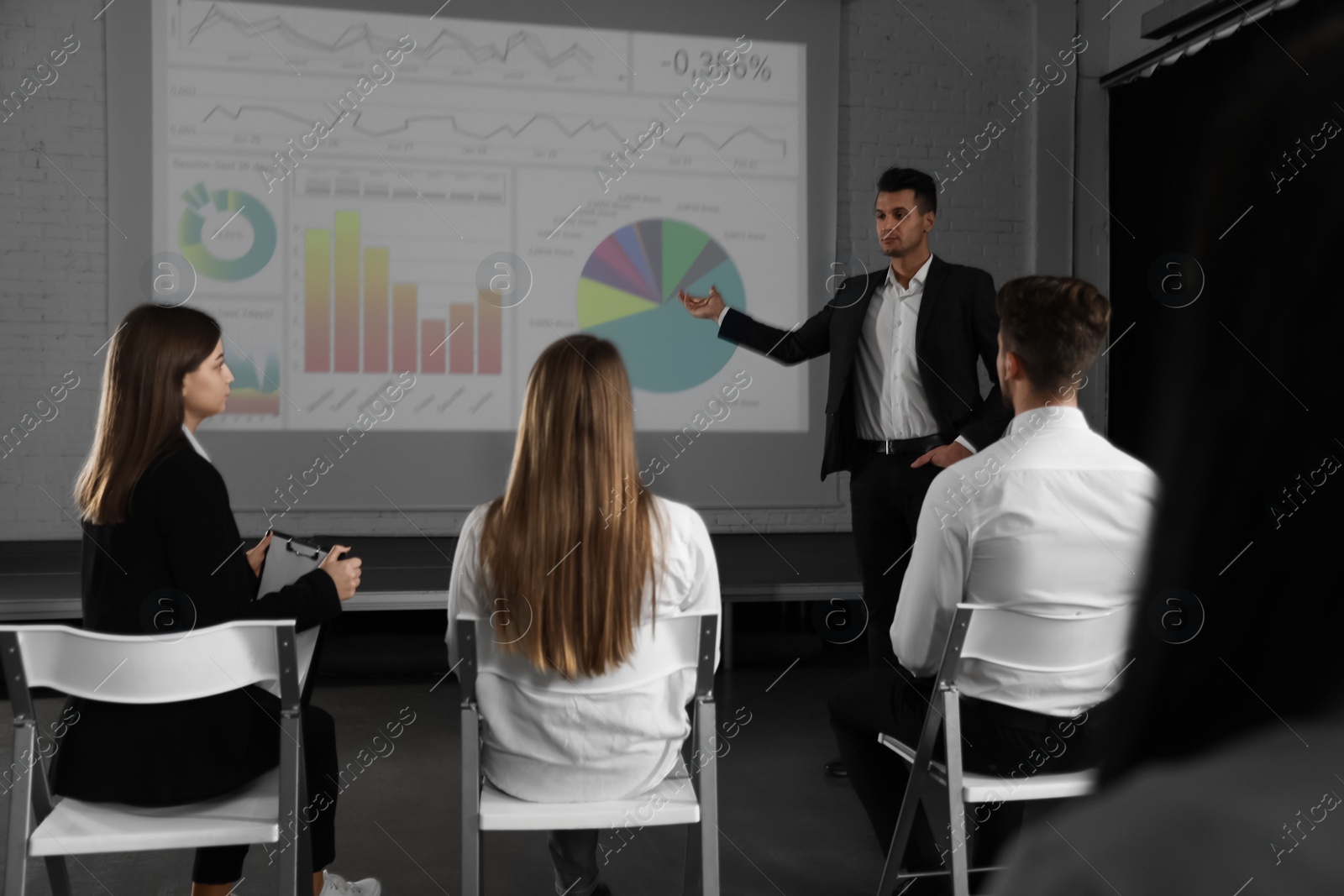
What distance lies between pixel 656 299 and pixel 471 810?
3.89m

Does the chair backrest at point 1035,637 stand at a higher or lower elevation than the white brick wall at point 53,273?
lower

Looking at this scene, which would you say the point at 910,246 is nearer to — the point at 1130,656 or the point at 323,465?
the point at 1130,656

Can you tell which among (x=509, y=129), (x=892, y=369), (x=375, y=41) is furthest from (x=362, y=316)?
(x=892, y=369)

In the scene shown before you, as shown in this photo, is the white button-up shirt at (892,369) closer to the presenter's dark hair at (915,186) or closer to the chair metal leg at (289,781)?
the presenter's dark hair at (915,186)

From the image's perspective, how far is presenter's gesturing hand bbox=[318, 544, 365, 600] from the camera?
5.74 ft

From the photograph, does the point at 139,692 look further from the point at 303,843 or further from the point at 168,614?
the point at 303,843

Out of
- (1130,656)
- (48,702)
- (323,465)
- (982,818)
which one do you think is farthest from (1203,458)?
(323,465)

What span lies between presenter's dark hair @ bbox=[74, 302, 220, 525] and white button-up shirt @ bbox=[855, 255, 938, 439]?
164cm

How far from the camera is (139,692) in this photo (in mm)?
1394

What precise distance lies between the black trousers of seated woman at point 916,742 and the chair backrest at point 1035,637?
0.10 m

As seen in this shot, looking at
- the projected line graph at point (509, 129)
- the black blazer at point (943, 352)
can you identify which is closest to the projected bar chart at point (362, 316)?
the projected line graph at point (509, 129)

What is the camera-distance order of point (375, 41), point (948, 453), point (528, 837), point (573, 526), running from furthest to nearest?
point (375, 41) → point (948, 453) → point (528, 837) → point (573, 526)

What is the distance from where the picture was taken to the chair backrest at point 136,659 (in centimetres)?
137

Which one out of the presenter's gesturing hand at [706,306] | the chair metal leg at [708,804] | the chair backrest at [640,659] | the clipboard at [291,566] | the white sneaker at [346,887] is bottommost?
the white sneaker at [346,887]
